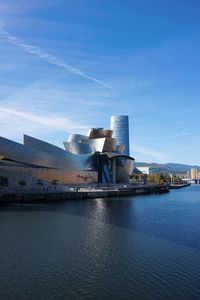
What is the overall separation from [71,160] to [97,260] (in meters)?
48.9

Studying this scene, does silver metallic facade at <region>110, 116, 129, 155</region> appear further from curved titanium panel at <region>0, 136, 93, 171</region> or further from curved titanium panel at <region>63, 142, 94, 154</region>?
curved titanium panel at <region>0, 136, 93, 171</region>

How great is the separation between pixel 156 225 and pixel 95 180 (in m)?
45.6

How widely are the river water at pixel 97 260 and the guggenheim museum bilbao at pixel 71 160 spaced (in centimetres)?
2057

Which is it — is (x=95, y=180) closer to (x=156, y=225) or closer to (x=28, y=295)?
(x=156, y=225)

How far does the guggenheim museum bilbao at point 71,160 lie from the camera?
47.8 metres

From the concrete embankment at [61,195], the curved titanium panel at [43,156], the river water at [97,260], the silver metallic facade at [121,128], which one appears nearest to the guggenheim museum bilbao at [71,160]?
the curved titanium panel at [43,156]

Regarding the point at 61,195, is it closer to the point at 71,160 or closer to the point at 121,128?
the point at 71,160

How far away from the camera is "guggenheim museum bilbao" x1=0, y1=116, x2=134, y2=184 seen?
47844mm

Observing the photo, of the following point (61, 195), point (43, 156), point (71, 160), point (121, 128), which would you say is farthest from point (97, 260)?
point (121, 128)

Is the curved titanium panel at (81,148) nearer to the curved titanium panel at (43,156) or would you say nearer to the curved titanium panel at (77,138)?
Answer: the curved titanium panel at (77,138)

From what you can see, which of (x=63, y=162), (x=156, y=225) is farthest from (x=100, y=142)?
(x=156, y=225)

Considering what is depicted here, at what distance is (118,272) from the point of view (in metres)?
13.2

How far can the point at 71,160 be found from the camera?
208ft

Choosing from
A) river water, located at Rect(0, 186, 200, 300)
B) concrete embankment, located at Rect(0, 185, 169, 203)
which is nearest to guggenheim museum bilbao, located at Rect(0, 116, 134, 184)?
concrete embankment, located at Rect(0, 185, 169, 203)
